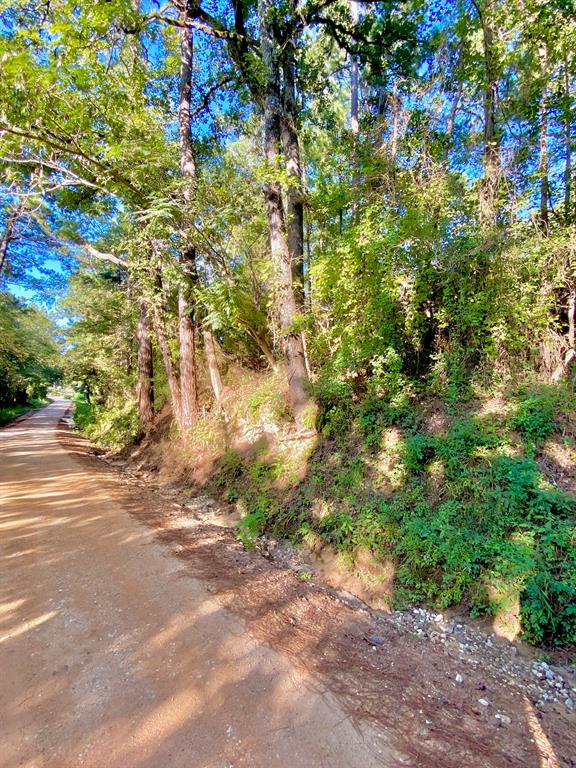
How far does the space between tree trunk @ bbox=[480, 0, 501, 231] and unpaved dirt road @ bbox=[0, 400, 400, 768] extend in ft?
19.1

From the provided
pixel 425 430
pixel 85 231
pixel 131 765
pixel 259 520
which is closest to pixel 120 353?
pixel 85 231

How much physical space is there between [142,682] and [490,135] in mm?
8344

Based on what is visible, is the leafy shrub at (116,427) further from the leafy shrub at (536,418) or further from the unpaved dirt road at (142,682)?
the leafy shrub at (536,418)

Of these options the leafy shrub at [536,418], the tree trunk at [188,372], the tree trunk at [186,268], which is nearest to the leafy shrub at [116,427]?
the tree trunk at [188,372]

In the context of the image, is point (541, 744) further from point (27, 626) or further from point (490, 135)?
point (490, 135)

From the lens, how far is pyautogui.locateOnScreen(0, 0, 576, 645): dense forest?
11.8 feet

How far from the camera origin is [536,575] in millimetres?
2771

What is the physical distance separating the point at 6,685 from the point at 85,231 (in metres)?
12.9

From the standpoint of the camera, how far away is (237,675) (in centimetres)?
209

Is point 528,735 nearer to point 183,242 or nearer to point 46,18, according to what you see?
point 183,242

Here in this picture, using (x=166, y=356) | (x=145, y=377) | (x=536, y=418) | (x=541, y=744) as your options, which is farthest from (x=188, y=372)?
(x=541, y=744)

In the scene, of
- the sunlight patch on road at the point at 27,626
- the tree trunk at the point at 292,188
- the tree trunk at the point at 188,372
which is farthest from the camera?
the tree trunk at the point at 188,372

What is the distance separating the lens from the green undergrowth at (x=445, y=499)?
288 centimetres

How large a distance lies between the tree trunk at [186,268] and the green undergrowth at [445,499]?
377 cm
